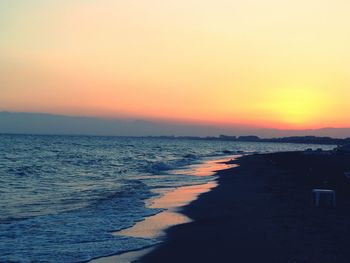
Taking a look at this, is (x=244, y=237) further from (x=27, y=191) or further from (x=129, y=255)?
(x=27, y=191)

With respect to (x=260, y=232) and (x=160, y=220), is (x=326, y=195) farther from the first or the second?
(x=160, y=220)

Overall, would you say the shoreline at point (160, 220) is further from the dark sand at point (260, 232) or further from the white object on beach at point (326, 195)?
the white object on beach at point (326, 195)

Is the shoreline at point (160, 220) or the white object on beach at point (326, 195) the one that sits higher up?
the white object on beach at point (326, 195)

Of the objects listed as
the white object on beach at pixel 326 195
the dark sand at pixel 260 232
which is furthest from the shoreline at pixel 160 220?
the white object on beach at pixel 326 195

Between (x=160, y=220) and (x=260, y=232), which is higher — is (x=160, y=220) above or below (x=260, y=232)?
below

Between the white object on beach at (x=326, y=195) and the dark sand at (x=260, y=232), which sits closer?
the dark sand at (x=260, y=232)

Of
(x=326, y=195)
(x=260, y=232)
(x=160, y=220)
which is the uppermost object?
(x=326, y=195)

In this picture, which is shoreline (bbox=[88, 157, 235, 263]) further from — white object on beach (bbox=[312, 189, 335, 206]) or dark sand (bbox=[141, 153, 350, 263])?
white object on beach (bbox=[312, 189, 335, 206])

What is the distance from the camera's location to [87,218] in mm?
15953

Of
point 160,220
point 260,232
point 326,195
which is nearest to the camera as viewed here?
point 260,232

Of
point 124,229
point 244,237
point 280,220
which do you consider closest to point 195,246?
point 244,237

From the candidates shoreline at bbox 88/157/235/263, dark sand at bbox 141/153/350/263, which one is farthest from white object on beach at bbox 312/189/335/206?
shoreline at bbox 88/157/235/263

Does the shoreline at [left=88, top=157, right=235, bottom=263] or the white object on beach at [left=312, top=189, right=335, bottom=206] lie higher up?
the white object on beach at [left=312, top=189, right=335, bottom=206]

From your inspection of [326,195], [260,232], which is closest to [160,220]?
[260,232]
